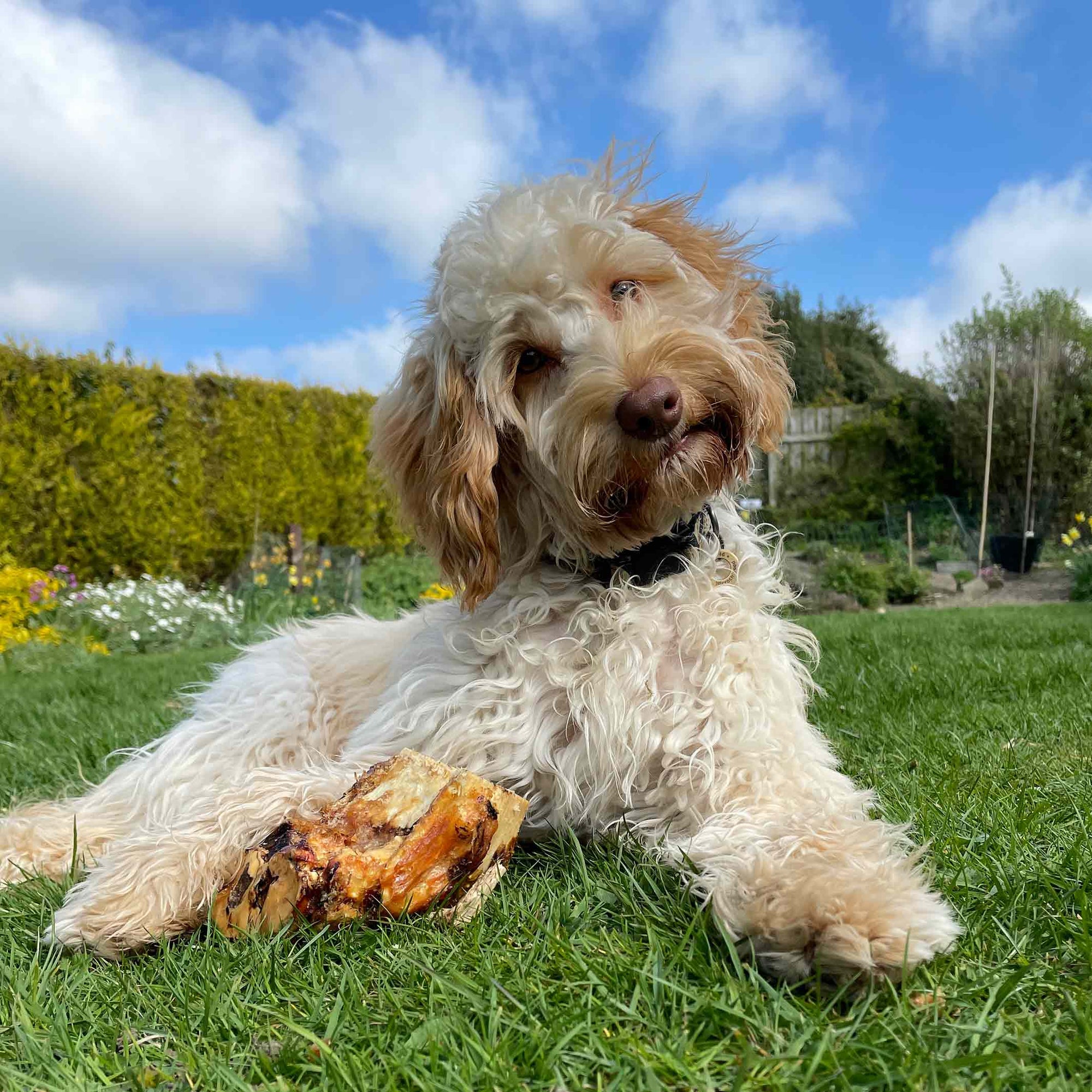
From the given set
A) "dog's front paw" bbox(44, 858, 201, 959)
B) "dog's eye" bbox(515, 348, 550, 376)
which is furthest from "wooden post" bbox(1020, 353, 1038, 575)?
"dog's front paw" bbox(44, 858, 201, 959)

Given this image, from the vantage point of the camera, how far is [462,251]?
2.24 m

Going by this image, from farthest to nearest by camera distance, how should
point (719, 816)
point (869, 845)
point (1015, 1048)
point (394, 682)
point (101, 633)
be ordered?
point (101, 633)
point (394, 682)
point (719, 816)
point (869, 845)
point (1015, 1048)

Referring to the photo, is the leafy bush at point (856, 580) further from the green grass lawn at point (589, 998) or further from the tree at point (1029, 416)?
the green grass lawn at point (589, 998)

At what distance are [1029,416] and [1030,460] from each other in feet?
5.26

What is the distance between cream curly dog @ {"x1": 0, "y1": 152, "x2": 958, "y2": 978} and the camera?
2.01 m

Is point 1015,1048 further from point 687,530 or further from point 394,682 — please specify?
point 394,682

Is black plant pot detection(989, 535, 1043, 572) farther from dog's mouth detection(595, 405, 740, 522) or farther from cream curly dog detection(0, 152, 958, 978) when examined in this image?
dog's mouth detection(595, 405, 740, 522)

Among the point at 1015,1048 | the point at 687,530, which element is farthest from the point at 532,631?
the point at 1015,1048

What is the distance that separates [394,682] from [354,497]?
35.9ft

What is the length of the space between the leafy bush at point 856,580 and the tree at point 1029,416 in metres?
5.41

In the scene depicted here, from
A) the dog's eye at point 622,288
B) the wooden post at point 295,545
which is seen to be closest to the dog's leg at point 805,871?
the dog's eye at point 622,288

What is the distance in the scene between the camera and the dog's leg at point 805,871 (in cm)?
148

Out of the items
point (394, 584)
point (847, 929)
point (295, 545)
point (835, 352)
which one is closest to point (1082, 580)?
point (394, 584)

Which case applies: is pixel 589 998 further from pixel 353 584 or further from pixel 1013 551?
pixel 1013 551
